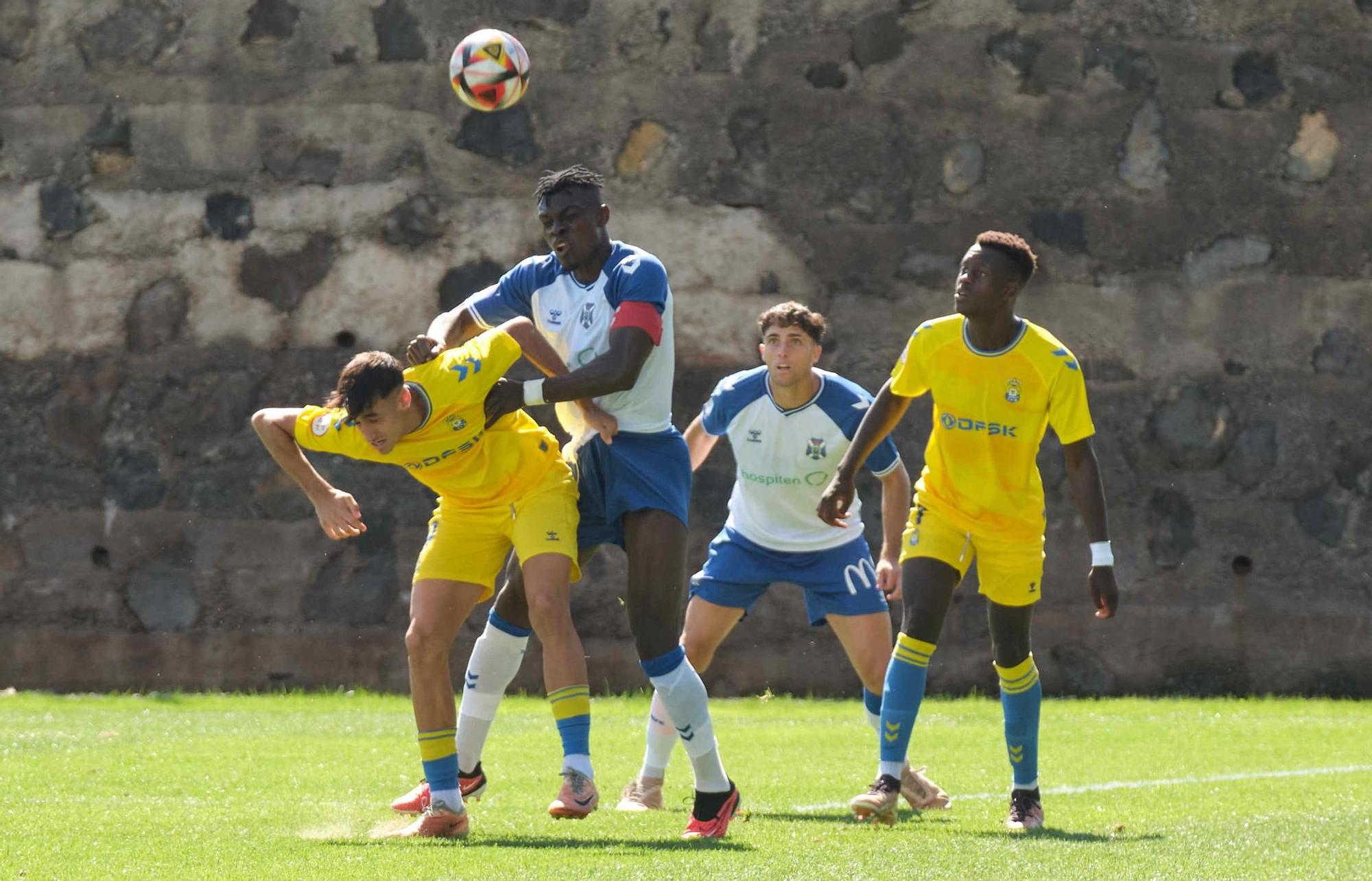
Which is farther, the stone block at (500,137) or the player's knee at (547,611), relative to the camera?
the stone block at (500,137)

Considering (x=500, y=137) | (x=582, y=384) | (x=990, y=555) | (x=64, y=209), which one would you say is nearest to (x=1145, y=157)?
(x=500, y=137)

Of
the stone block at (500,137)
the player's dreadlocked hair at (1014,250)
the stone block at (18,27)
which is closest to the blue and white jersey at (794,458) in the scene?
the player's dreadlocked hair at (1014,250)

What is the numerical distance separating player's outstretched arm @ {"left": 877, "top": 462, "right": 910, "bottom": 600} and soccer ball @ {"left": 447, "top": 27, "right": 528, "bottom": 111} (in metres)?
2.48

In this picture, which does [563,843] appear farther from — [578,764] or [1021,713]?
[1021,713]

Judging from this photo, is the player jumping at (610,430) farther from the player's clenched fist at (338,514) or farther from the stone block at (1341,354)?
the stone block at (1341,354)

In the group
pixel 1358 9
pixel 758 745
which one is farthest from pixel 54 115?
pixel 1358 9

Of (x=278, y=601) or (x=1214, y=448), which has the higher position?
(x=1214, y=448)

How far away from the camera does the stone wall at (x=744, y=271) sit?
10.4 meters

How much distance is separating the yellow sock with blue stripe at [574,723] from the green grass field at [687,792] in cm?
21

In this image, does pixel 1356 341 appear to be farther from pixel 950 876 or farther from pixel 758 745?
pixel 950 876

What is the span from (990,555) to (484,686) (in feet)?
5.72

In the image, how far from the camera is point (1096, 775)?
23.8 ft

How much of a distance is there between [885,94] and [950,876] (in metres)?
6.84

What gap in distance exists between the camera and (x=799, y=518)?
6.97m
